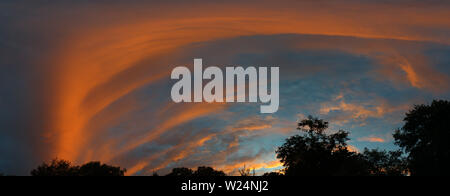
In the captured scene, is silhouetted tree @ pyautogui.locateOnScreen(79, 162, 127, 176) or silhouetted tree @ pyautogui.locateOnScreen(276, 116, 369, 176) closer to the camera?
silhouetted tree @ pyautogui.locateOnScreen(276, 116, 369, 176)

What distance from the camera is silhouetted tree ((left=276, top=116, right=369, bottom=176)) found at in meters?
64.6

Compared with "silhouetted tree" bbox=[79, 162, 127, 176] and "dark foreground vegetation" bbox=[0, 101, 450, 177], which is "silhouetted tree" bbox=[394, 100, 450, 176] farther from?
"silhouetted tree" bbox=[79, 162, 127, 176]

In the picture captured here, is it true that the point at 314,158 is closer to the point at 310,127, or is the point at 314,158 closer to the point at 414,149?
the point at 310,127

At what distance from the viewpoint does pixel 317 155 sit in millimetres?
65562

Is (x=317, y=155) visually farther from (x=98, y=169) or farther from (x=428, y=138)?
(x=98, y=169)

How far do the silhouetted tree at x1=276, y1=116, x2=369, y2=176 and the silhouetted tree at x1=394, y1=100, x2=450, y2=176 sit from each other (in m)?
7.94

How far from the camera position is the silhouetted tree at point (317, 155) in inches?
2542

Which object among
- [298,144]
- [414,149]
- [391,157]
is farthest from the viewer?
[391,157]

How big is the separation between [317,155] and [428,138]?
53.2ft

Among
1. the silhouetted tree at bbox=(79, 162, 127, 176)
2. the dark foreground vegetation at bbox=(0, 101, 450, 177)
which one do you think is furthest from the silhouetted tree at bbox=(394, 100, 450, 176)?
the silhouetted tree at bbox=(79, 162, 127, 176)

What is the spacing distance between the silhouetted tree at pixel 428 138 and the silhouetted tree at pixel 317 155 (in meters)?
7.94
